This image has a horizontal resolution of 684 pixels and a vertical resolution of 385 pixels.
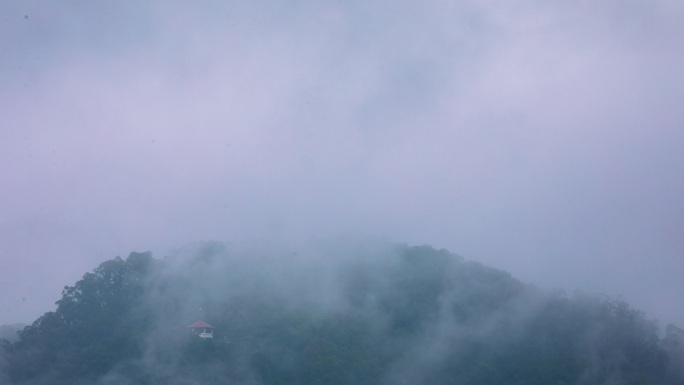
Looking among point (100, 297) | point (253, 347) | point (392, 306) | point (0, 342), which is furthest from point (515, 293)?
point (0, 342)

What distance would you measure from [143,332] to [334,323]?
1143 centimetres

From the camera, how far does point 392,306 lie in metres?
50.0

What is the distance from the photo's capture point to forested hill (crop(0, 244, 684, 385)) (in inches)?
1694

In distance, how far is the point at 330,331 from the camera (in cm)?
4566

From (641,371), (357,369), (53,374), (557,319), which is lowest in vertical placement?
(53,374)

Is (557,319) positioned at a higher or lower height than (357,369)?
higher

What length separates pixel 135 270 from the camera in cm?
5156

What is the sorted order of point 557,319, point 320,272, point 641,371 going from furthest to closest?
point 320,272
point 557,319
point 641,371

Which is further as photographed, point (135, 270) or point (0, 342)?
point (135, 270)

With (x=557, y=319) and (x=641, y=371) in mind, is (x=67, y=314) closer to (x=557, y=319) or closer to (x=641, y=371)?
(x=557, y=319)

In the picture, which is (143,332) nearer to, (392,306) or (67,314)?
(67,314)

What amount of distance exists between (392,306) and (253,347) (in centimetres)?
988

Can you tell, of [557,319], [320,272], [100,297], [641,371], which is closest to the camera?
[641,371]

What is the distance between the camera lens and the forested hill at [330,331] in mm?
43031
